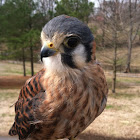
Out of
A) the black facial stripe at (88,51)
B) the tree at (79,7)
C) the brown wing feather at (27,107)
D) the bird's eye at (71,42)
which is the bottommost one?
the brown wing feather at (27,107)

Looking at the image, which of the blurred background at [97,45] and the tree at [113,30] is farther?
the tree at [113,30]

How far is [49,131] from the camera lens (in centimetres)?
155

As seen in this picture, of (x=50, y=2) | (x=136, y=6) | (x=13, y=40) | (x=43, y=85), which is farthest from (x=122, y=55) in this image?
(x=136, y=6)

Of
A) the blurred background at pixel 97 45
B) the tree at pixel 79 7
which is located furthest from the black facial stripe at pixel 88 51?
the tree at pixel 79 7

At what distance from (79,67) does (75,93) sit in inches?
8.9

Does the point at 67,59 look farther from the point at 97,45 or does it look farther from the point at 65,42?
the point at 97,45

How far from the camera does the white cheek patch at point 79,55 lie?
1.18 metres

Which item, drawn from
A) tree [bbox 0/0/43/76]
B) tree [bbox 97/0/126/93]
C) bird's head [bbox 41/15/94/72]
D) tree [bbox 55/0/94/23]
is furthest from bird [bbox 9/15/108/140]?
tree [bbox 55/0/94/23]

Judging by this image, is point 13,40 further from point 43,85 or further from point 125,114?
point 43,85

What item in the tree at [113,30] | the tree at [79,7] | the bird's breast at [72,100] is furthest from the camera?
the tree at [79,7]

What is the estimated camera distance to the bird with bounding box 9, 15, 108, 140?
1.17m

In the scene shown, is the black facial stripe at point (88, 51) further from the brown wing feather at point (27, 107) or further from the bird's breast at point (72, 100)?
the brown wing feather at point (27, 107)

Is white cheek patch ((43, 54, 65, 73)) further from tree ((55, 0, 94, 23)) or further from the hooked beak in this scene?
tree ((55, 0, 94, 23))

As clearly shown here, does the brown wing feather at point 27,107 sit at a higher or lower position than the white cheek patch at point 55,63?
lower
